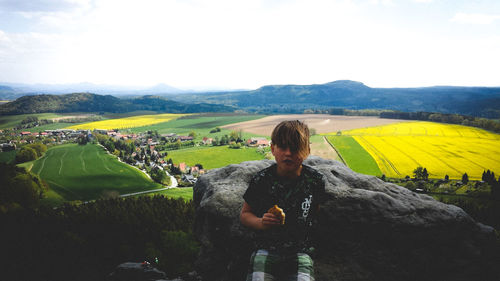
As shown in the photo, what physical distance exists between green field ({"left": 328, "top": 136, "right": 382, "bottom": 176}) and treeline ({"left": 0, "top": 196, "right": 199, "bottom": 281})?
130 ft

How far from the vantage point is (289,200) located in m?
3.58

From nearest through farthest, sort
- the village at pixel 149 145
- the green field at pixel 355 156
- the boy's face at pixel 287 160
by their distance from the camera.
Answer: the boy's face at pixel 287 160 → the green field at pixel 355 156 → the village at pixel 149 145

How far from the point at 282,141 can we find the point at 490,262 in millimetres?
8953

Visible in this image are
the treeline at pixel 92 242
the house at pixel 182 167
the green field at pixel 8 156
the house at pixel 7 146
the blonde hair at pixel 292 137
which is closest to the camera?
the blonde hair at pixel 292 137

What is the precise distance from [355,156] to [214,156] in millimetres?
44124

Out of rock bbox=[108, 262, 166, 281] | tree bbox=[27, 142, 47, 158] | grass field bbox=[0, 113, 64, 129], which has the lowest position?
tree bbox=[27, 142, 47, 158]

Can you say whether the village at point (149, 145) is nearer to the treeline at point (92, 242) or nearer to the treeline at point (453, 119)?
the treeline at point (92, 242)

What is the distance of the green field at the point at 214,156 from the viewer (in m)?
72.4

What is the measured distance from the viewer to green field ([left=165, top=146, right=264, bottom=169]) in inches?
2852

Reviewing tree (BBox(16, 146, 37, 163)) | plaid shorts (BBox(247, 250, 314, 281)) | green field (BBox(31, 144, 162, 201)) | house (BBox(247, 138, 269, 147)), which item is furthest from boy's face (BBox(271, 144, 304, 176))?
tree (BBox(16, 146, 37, 163))

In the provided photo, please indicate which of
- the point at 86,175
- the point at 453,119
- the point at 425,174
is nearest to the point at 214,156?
the point at 86,175

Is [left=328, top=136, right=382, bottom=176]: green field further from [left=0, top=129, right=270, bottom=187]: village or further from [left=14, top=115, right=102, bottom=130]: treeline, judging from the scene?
[left=14, top=115, right=102, bottom=130]: treeline

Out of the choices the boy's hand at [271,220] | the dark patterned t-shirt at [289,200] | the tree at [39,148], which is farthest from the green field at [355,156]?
the tree at [39,148]

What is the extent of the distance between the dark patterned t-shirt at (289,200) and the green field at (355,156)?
5276 centimetres
